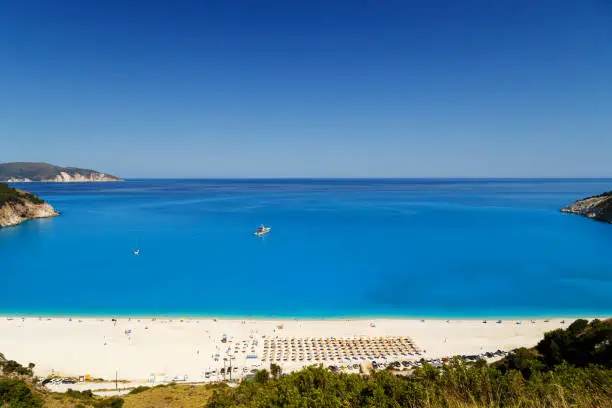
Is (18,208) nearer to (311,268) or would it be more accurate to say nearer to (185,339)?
(311,268)

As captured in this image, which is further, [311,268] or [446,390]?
[311,268]

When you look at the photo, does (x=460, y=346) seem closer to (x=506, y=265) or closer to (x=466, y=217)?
(x=506, y=265)

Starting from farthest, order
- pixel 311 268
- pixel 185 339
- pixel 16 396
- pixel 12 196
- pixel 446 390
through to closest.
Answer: pixel 12 196 → pixel 311 268 → pixel 185 339 → pixel 16 396 → pixel 446 390

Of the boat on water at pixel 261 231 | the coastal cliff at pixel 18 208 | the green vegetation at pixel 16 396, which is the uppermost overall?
the coastal cliff at pixel 18 208

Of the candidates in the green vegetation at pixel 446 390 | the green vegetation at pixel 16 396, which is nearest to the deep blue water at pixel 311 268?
the green vegetation at pixel 16 396

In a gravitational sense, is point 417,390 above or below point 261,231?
above

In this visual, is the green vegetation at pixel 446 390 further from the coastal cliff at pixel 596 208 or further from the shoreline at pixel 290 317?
the coastal cliff at pixel 596 208

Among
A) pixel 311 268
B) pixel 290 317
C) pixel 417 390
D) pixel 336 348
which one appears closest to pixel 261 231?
pixel 311 268

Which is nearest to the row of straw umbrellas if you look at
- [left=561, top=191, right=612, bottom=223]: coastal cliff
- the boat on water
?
the boat on water
